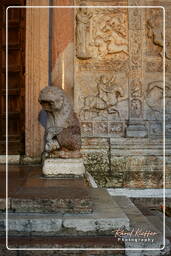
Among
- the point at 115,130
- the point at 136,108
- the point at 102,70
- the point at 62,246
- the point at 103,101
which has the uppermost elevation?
the point at 102,70

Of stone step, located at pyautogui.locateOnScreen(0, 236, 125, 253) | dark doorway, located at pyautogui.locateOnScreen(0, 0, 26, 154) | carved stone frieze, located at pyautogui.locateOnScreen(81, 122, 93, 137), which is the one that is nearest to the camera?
stone step, located at pyautogui.locateOnScreen(0, 236, 125, 253)

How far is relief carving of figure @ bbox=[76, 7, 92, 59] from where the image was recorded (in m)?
8.18

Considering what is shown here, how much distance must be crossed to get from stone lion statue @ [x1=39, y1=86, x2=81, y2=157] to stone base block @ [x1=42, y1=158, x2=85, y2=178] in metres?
0.17

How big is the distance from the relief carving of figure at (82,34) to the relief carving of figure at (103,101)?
0.61m

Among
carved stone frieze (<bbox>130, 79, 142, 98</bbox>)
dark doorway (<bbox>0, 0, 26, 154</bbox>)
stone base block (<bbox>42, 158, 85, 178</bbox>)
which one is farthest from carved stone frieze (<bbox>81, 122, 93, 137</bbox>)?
stone base block (<bbox>42, 158, 85, 178</bbox>)

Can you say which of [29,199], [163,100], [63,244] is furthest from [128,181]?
[63,244]

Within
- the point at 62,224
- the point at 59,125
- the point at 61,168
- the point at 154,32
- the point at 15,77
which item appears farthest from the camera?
the point at 15,77

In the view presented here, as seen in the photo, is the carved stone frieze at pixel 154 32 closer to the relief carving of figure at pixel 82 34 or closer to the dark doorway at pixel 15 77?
the relief carving of figure at pixel 82 34

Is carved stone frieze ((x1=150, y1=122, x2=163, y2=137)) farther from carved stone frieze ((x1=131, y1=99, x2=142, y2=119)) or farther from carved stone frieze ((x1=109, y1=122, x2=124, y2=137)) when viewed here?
carved stone frieze ((x1=109, y1=122, x2=124, y2=137))

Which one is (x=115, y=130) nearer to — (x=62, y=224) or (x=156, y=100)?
(x=156, y=100)

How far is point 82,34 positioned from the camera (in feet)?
26.8

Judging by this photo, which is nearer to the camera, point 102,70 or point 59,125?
point 59,125

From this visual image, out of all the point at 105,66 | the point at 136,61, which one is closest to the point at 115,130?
the point at 105,66

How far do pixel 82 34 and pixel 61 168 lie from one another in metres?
3.25
